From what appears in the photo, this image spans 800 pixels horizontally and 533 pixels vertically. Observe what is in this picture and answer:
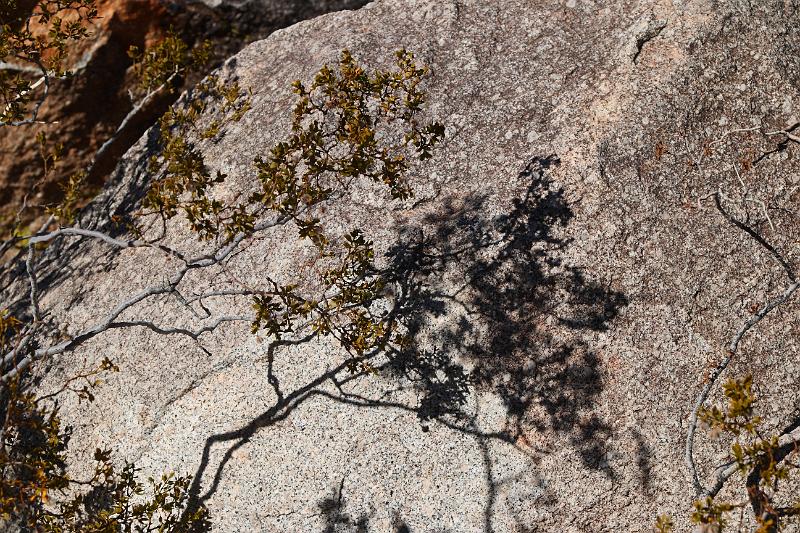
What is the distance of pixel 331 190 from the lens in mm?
4105

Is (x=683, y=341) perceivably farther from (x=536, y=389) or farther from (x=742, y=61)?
(x=742, y=61)

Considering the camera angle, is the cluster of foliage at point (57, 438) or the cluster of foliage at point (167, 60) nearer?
the cluster of foliage at point (57, 438)

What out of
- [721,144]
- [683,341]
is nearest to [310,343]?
[683,341]

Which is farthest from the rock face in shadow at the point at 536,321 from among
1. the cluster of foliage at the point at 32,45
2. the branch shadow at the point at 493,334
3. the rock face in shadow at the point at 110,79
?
the rock face in shadow at the point at 110,79

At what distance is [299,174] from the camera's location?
464 cm

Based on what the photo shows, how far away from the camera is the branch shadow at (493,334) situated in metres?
3.97

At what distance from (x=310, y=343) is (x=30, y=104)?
2953 millimetres

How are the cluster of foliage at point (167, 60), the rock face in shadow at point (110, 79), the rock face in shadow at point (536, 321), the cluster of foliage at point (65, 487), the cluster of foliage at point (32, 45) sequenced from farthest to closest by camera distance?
the rock face in shadow at point (110, 79), the cluster of foliage at point (167, 60), the cluster of foliage at point (32, 45), the rock face in shadow at point (536, 321), the cluster of foliage at point (65, 487)

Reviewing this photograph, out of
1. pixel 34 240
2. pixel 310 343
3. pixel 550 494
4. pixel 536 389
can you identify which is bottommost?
pixel 550 494

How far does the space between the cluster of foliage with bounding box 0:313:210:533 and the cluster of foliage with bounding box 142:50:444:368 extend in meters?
0.99

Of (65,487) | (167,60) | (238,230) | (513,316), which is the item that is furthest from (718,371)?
(167,60)

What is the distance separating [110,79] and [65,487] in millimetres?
3028

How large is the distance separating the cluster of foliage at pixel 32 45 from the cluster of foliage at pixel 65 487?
1436 mm

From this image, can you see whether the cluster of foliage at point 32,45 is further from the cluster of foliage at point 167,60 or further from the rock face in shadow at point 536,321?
the rock face in shadow at point 536,321
